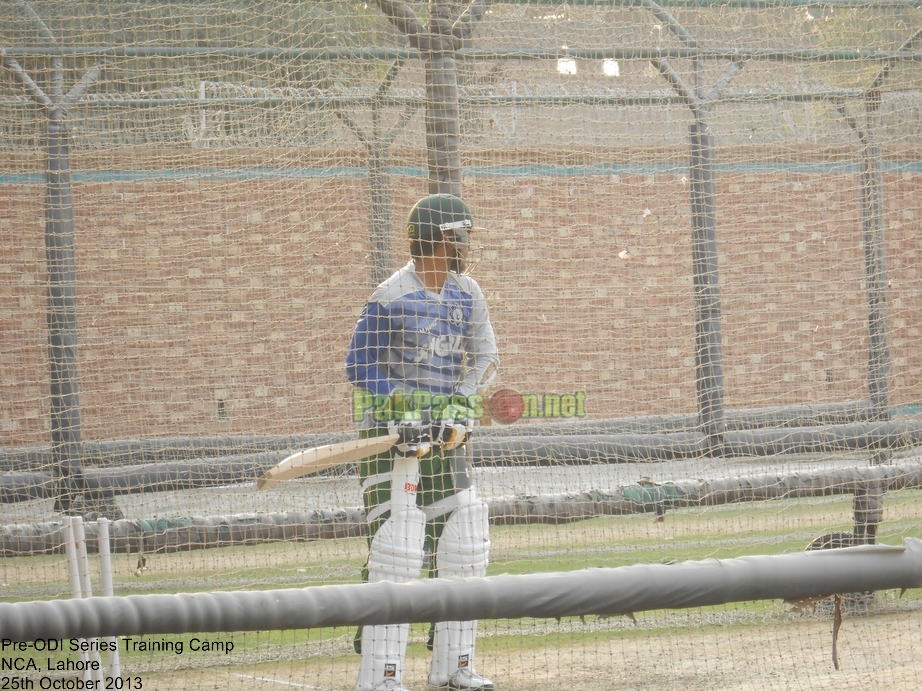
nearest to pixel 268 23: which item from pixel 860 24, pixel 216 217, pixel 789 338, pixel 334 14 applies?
pixel 334 14

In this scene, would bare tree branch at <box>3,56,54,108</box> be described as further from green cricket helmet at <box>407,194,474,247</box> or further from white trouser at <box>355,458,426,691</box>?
white trouser at <box>355,458,426,691</box>

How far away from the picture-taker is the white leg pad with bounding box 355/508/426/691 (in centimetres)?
350

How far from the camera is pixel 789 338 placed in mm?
5473

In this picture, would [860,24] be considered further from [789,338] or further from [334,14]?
[334,14]

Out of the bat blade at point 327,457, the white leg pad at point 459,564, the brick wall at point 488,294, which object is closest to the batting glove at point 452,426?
the bat blade at point 327,457

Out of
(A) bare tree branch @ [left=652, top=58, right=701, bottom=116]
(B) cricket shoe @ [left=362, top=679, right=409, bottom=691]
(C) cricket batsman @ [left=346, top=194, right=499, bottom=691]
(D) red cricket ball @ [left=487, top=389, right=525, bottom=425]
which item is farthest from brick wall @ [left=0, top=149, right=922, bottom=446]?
(B) cricket shoe @ [left=362, top=679, right=409, bottom=691]

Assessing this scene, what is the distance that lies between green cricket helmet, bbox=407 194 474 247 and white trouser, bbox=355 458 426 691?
2.99 ft

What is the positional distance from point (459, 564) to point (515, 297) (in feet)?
5.99

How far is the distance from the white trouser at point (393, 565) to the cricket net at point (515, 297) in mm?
616

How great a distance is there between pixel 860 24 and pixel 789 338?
172 centimetres

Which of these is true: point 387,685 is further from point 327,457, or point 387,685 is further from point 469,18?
point 469,18

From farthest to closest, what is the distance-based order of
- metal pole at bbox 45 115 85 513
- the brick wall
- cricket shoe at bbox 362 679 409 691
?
1. the brick wall
2. metal pole at bbox 45 115 85 513
3. cricket shoe at bbox 362 679 409 691

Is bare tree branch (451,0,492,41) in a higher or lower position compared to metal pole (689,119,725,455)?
higher

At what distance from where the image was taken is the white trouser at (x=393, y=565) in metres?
3.50
